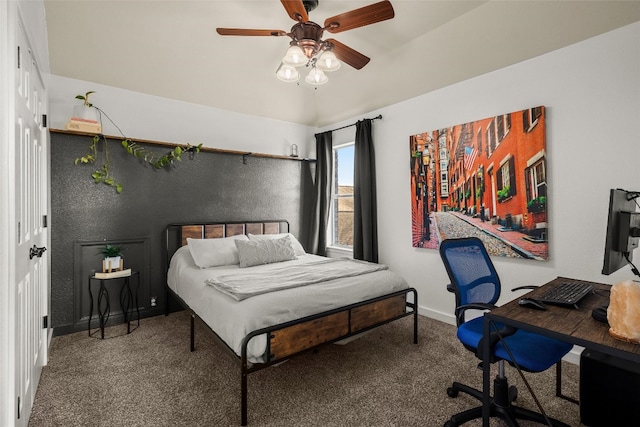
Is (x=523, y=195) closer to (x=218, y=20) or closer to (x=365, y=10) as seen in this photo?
(x=365, y=10)

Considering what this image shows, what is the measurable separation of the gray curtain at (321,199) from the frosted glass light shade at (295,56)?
101 inches

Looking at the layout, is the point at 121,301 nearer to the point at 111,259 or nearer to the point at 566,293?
the point at 111,259

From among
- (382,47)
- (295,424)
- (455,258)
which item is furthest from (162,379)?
(382,47)

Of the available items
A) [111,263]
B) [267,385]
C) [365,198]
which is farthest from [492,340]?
[111,263]

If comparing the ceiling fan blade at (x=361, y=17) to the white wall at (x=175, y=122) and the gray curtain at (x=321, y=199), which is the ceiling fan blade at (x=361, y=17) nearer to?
the white wall at (x=175, y=122)

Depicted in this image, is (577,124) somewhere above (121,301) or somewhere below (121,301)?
above

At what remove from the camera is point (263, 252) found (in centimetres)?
349

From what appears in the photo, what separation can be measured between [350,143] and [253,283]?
2.84 meters

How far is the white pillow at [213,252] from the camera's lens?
10.8 feet

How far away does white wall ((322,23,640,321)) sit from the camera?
2348 mm

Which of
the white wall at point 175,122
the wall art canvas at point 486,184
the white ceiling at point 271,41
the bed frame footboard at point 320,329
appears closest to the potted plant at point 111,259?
the white wall at point 175,122

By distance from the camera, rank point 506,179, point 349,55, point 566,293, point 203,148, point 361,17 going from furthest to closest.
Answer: point 203,148 < point 506,179 < point 349,55 < point 361,17 < point 566,293

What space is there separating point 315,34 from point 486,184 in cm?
212

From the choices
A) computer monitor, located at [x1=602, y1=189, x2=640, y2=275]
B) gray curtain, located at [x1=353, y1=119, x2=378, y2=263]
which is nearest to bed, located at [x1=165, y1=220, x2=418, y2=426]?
gray curtain, located at [x1=353, y1=119, x2=378, y2=263]
